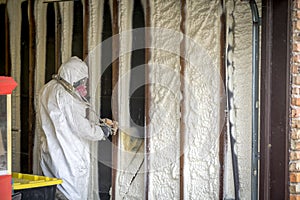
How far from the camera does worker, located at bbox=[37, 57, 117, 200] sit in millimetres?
4633

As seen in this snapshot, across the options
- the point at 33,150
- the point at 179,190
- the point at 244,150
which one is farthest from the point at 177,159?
the point at 33,150

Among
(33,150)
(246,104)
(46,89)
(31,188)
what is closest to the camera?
(31,188)

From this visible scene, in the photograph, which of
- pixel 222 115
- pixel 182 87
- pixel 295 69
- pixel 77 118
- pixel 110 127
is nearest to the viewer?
pixel 295 69

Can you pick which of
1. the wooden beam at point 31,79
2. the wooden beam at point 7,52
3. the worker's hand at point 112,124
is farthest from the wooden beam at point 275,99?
the wooden beam at point 7,52

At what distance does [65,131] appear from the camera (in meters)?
4.68

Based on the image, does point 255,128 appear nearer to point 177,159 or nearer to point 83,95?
point 177,159

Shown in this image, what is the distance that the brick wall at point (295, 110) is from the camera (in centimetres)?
403

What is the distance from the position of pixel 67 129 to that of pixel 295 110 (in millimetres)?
1886

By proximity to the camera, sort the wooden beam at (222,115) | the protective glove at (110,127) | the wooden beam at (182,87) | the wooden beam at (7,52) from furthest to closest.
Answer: the wooden beam at (7,52) → the protective glove at (110,127) → the wooden beam at (182,87) → the wooden beam at (222,115)

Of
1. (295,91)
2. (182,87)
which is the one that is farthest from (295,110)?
(182,87)

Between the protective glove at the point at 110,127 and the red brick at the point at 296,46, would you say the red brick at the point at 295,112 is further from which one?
the protective glove at the point at 110,127

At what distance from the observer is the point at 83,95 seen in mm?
4906

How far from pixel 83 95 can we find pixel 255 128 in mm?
1583

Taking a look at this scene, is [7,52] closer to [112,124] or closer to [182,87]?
[112,124]
